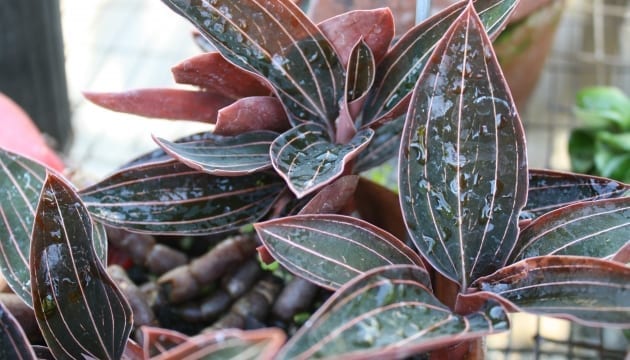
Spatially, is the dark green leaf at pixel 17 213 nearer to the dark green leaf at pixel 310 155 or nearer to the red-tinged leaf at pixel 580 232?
the dark green leaf at pixel 310 155

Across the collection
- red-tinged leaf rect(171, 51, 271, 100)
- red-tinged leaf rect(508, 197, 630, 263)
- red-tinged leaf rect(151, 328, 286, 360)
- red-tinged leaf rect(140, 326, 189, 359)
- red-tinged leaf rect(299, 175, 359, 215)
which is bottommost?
red-tinged leaf rect(140, 326, 189, 359)

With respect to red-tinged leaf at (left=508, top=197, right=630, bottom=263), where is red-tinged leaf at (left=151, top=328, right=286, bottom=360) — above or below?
below

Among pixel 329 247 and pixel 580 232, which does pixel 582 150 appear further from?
pixel 329 247

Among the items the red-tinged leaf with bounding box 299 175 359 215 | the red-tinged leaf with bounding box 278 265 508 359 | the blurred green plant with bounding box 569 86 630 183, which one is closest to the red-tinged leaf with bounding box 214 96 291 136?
the red-tinged leaf with bounding box 299 175 359 215

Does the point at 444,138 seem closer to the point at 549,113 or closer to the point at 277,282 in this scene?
the point at 277,282

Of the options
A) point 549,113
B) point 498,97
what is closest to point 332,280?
A: point 498,97

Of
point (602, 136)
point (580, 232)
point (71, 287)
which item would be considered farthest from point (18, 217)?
point (602, 136)

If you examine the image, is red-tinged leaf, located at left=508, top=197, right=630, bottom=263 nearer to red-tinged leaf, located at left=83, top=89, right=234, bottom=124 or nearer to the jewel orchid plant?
the jewel orchid plant
